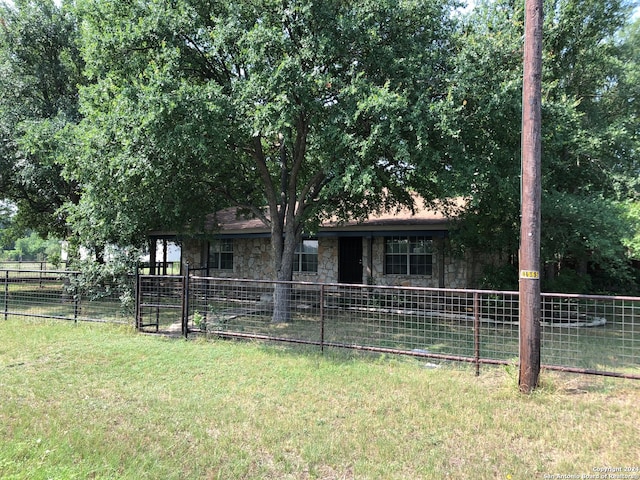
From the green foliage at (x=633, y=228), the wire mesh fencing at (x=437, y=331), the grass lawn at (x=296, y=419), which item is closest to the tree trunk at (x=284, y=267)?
the wire mesh fencing at (x=437, y=331)

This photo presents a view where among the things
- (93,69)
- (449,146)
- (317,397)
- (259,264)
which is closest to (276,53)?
(449,146)

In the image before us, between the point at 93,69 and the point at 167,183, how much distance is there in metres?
2.91

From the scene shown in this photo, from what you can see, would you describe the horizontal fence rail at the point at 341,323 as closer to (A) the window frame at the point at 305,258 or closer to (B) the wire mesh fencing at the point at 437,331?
(B) the wire mesh fencing at the point at 437,331

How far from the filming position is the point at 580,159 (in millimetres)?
10938

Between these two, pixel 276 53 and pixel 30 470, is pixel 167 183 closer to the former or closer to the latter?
pixel 276 53

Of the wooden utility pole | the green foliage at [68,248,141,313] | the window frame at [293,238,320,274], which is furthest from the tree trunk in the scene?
the wooden utility pole

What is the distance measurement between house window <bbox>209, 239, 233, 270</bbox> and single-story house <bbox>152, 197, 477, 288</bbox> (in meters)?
0.04

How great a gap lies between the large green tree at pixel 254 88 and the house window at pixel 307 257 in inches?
215

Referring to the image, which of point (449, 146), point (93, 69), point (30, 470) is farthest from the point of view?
point (93, 69)

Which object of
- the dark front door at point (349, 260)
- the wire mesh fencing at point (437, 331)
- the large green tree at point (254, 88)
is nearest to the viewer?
the wire mesh fencing at point (437, 331)

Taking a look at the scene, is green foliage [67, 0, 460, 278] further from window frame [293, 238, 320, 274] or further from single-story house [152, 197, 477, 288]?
window frame [293, 238, 320, 274]

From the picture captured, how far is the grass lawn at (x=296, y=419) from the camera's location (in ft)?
11.1

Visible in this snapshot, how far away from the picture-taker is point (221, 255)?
17078 millimetres

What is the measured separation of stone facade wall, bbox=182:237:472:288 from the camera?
1323 cm
